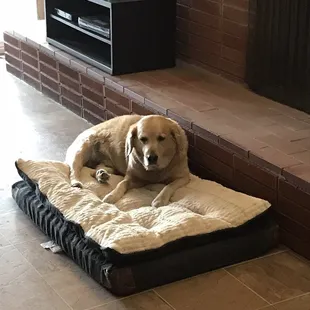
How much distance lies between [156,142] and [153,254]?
19.1 inches

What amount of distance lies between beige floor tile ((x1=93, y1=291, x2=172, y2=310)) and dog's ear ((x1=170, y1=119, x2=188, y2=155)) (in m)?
0.62

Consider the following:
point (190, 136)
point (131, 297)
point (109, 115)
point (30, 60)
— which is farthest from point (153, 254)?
point (30, 60)

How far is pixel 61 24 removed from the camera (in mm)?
4000

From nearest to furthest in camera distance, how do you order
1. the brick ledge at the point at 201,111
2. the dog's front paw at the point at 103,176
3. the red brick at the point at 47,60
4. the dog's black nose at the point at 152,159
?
the brick ledge at the point at 201,111 < the dog's black nose at the point at 152,159 < the dog's front paw at the point at 103,176 < the red brick at the point at 47,60

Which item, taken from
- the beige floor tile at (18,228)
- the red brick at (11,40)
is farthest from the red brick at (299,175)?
the red brick at (11,40)

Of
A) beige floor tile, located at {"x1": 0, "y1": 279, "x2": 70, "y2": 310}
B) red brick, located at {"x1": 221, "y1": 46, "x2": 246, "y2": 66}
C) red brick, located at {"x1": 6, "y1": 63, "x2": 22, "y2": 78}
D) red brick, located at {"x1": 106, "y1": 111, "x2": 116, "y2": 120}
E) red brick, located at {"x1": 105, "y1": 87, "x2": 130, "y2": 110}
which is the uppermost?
red brick, located at {"x1": 221, "y1": 46, "x2": 246, "y2": 66}

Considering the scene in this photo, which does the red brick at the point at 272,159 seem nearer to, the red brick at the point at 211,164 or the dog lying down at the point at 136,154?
the red brick at the point at 211,164

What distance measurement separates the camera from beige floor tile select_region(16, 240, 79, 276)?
235 cm

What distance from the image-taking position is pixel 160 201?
8.43 feet

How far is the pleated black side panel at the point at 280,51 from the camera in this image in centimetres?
289

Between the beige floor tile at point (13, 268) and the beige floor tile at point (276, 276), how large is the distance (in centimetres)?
61

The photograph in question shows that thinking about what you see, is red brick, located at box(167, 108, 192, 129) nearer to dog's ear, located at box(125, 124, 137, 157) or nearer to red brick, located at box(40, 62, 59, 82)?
dog's ear, located at box(125, 124, 137, 157)

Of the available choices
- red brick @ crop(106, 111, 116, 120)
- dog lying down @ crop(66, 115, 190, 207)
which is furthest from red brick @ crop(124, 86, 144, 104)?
dog lying down @ crop(66, 115, 190, 207)

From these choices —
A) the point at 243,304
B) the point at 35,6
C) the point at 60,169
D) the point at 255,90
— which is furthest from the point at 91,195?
the point at 35,6
